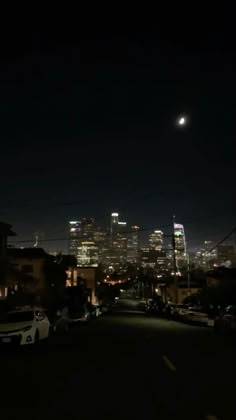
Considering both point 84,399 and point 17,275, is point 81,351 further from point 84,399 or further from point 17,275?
point 17,275

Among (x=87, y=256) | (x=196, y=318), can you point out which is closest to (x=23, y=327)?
(x=196, y=318)

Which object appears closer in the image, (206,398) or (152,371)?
(206,398)

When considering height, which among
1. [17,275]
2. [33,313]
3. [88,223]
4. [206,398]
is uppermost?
[88,223]

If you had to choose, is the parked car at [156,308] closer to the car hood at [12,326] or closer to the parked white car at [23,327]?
the parked white car at [23,327]

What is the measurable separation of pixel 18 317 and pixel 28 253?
40.4 metres

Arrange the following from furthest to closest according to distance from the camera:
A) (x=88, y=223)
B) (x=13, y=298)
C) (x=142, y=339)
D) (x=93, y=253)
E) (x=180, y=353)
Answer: (x=93, y=253), (x=88, y=223), (x=13, y=298), (x=142, y=339), (x=180, y=353)

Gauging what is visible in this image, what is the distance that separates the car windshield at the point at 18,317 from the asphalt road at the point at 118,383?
1521 mm

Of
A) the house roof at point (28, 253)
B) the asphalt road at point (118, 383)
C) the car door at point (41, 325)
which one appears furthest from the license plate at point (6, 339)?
the house roof at point (28, 253)

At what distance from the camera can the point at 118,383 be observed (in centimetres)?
1176

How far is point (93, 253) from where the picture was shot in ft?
437

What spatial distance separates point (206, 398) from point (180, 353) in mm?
7927

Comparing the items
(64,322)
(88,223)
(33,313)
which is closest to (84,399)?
(33,313)

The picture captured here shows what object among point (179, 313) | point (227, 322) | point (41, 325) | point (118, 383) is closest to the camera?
point (118, 383)

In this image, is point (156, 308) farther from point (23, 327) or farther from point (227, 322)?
point (23, 327)
